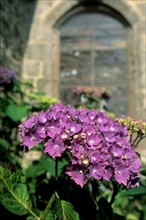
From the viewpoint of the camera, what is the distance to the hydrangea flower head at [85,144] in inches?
51.9

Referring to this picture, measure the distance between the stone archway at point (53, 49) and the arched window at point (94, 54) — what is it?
5.4 inches

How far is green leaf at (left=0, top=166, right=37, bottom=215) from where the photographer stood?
4.66ft

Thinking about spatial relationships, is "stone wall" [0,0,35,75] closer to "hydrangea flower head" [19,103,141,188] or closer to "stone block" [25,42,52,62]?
Answer: "stone block" [25,42,52,62]

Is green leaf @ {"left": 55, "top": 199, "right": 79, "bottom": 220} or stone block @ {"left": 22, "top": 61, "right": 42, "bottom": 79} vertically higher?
stone block @ {"left": 22, "top": 61, "right": 42, "bottom": 79}

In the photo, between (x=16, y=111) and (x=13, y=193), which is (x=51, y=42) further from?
(x=13, y=193)

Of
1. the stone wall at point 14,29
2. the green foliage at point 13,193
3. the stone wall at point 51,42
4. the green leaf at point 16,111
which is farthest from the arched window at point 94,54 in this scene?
the green foliage at point 13,193

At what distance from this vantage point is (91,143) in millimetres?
1340

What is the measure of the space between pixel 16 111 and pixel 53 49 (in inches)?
105

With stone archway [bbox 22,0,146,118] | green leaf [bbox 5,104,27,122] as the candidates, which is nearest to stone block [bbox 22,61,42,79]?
stone archway [bbox 22,0,146,118]

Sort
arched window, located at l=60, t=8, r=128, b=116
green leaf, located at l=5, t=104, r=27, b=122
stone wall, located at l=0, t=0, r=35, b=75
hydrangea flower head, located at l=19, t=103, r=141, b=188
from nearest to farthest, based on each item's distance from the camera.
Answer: hydrangea flower head, located at l=19, t=103, r=141, b=188, green leaf, located at l=5, t=104, r=27, b=122, stone wall, located at l=0, t=0, r=35, b=75, arched window, located at l=60, t=8, r=128, b=116

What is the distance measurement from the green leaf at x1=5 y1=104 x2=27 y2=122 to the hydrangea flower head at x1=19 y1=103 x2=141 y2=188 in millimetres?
1618

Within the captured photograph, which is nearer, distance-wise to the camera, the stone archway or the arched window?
the stone archway

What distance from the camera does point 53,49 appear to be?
18.5 ft

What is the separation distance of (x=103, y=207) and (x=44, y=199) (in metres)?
0.24
